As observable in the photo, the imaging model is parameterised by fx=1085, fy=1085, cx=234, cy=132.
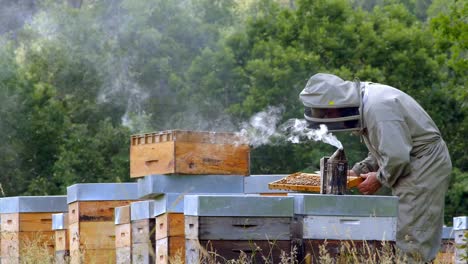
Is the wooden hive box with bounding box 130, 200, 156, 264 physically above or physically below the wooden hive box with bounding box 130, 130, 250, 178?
below

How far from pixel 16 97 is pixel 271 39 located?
763cm

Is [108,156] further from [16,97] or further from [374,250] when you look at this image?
[374,250]

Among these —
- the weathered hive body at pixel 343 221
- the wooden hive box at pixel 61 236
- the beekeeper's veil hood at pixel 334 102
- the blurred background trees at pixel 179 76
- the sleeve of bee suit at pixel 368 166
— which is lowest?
the wooden hive box at pixel 61 236

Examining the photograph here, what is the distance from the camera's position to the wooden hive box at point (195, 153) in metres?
8.23

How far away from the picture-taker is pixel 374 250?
269 inches

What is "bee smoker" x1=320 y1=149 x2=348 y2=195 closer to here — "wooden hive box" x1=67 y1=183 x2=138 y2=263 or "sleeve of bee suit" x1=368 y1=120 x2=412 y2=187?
"sleeve of bee suit" x1=368 y1=120 x2=412 y2=187

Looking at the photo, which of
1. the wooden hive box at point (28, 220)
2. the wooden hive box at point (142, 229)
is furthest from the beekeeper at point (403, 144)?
the wooden hive box at point (28, 220)

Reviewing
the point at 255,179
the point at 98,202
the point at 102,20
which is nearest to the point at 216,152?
the point at 255,179

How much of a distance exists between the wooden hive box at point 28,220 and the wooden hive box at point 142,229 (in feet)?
6.12

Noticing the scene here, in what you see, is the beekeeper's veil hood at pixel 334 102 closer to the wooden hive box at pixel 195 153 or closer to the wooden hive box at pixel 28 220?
the wooden hive box at pixel 195 153

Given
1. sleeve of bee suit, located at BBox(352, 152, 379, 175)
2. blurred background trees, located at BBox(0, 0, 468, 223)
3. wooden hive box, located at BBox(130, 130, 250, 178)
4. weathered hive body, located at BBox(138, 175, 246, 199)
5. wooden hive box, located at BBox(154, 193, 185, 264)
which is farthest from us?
blurred background trees, located at BBox(0, 0, 468, 223)

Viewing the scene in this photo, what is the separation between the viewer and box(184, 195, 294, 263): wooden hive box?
6754 mm

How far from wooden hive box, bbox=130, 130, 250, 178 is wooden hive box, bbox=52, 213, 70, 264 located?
140cm

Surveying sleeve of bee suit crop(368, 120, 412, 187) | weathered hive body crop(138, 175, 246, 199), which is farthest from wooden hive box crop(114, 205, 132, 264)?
sleeve of bee suit crop(368, 120, 412, 187)
